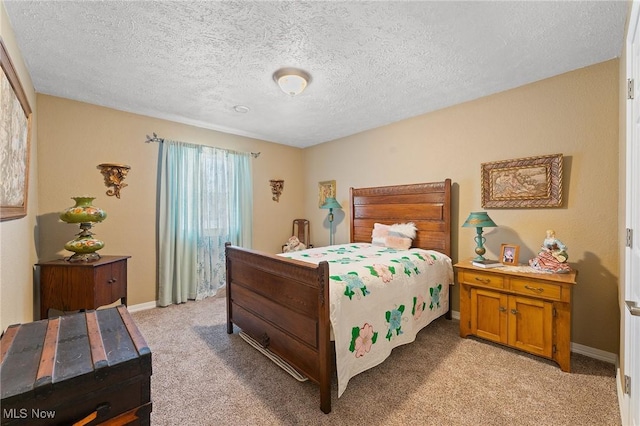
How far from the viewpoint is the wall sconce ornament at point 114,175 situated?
10.3 ft

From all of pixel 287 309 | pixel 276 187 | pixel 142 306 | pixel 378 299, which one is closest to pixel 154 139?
pixel 276 187

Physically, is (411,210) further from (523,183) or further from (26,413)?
(26,413)

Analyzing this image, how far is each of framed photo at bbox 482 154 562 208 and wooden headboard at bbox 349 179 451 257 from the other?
0.42 metres

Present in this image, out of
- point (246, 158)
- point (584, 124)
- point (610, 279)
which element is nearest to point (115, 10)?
point (246, 158)

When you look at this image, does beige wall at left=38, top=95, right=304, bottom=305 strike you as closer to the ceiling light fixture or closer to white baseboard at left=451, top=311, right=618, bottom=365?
the ceiling light fixture

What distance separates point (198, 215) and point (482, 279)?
362 centimetres

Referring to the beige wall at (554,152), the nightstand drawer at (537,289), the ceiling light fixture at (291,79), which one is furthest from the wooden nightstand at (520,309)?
the ceiling light fixture at (291,79)

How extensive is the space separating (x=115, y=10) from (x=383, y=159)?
126 inches

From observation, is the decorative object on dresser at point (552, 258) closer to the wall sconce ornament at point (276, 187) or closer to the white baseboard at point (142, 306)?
the wall sconce ornament at point (276, 187)

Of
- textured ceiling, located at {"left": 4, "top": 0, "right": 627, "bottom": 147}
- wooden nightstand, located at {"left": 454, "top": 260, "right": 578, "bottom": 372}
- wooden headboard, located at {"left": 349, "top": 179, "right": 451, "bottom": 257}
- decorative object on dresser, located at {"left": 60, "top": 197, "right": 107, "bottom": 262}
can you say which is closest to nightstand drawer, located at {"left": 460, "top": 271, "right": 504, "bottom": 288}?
wooden nightstand, located at {"left": 454, "top": 260, "right": 578, "bottom": 372}

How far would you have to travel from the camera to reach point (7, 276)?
5.55ft

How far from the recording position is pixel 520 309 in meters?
2.29

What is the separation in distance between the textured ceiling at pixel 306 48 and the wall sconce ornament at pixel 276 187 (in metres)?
1.83

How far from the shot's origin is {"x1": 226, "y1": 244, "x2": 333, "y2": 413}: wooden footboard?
5.55 feet
